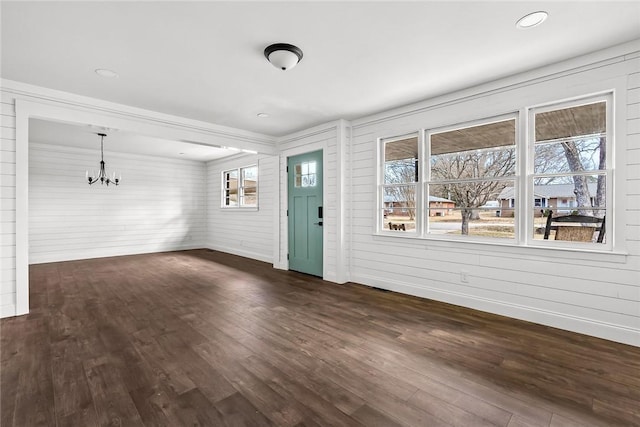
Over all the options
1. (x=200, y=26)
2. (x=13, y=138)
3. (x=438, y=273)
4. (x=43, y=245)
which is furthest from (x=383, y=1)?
(x=43, y=245)

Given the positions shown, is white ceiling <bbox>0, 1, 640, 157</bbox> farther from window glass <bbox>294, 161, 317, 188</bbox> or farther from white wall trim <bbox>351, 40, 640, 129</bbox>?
window glass <bbox>294, 161, 317, 188</bbox>

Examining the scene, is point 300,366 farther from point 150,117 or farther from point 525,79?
point 150,117

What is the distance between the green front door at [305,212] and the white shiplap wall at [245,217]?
547mm

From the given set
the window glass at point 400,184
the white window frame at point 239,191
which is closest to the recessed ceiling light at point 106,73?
the window glass at point 400,184

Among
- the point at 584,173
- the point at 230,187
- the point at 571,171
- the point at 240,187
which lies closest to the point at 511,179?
the point at 571,171

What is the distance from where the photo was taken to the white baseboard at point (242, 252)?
696cm

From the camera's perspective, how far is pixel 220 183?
8570mm

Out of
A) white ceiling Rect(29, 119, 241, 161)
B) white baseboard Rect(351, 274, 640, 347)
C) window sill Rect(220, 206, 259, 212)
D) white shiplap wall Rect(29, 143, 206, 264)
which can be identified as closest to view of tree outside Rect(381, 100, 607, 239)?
white baseboard Rect(351, 274, 640, 347)

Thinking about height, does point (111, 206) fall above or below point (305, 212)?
above

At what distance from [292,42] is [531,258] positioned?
10.9ft

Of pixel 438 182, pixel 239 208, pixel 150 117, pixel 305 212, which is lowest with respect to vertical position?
pixel 305 212

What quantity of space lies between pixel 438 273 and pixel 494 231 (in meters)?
0.88

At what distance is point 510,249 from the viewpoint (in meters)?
3.33

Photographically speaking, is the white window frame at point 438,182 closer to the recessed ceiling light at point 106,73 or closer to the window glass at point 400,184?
the window glass at point 400,184
